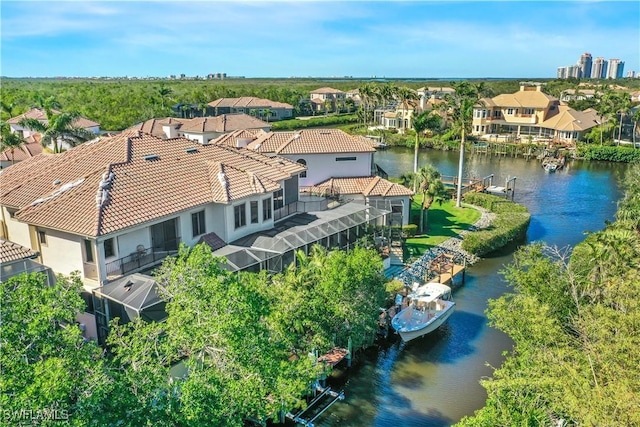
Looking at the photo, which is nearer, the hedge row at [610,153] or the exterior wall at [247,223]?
the exterior wall at [247,223]

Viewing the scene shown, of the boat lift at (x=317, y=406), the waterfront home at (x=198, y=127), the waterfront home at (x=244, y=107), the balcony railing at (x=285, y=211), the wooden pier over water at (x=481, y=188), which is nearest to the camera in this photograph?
the boat lift at (x=317, y=406)

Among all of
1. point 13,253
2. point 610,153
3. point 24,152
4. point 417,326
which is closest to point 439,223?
point 417,326

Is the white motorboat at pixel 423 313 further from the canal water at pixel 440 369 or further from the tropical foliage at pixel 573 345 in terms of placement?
the tropical foliage at pixel 573 345

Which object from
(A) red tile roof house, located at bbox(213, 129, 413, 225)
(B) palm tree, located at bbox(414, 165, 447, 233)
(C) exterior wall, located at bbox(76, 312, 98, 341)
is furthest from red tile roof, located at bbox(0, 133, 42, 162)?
(B) palm tree, located at bbox(414, 165, 447, 233)

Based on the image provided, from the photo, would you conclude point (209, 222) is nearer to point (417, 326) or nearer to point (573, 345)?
point (417, 326)

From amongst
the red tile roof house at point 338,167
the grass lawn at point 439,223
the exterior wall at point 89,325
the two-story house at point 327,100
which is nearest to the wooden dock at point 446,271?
the grass lawn at point 439,223

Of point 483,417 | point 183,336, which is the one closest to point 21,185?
point 183,336

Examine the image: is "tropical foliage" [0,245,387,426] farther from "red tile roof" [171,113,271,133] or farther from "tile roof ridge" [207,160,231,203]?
"red tile roof" [171,113,271,133]
